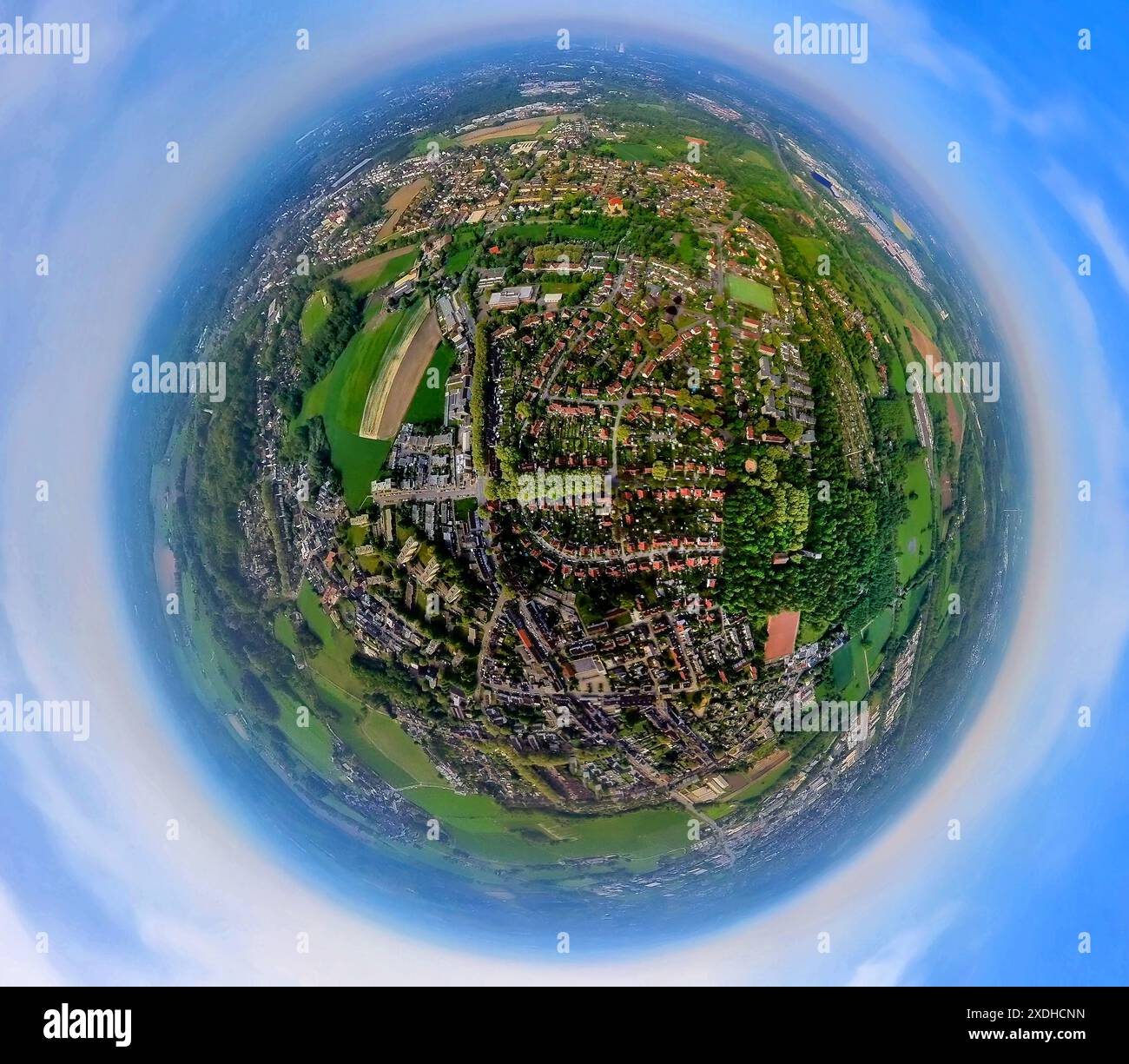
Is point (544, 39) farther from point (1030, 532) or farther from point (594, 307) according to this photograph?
point (1030, 532)

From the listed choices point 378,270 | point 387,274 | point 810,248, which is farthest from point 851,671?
point 378,270

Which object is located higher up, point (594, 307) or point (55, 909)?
point (594, 307)

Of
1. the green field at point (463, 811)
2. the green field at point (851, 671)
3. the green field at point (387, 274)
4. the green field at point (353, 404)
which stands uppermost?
the green field at point (387, 274)

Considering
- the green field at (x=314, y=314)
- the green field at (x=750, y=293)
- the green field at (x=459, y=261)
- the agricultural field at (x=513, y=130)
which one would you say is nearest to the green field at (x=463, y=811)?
the green field at (x=314, y=314)

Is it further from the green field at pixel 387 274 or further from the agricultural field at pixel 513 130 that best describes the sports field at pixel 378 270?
the agricultural field at pixel 513 130

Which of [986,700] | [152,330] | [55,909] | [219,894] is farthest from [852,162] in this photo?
[55,909]

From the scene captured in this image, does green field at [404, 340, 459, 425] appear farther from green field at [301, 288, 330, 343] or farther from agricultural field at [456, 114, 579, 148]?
agricultural field at [456, 114, 579, 148]

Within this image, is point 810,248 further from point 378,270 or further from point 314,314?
point 314,314
